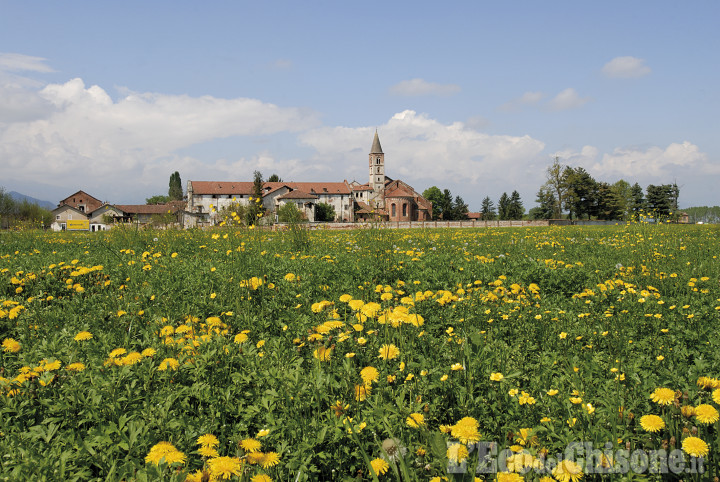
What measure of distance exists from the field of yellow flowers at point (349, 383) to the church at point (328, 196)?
72.7 meters

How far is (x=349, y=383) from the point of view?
2295 millimetres

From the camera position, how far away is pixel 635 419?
2146mm

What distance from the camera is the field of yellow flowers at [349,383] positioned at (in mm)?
1748

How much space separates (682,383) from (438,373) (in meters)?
1.46

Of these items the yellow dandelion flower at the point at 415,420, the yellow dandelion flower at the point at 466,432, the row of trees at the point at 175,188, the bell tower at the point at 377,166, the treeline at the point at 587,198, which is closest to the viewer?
the yellow dandelion flower at the point at 466,432

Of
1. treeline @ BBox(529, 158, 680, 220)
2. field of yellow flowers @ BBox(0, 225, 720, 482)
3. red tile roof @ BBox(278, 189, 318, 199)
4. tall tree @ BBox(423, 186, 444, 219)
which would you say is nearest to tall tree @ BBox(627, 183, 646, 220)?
treeline @ BBox(529, 158, 680, 220)

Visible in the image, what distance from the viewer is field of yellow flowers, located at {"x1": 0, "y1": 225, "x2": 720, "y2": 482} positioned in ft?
5.74

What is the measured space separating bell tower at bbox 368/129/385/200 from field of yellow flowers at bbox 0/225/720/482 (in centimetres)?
8508

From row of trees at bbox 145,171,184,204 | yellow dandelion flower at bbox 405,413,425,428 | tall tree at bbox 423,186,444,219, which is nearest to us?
yellow dandelion flower at bbox 405,413,425,428

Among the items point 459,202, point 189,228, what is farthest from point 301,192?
point 189,228

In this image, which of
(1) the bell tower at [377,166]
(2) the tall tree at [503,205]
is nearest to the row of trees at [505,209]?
(2) the tall tree at [503,205]

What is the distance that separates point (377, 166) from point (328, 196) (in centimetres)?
1404

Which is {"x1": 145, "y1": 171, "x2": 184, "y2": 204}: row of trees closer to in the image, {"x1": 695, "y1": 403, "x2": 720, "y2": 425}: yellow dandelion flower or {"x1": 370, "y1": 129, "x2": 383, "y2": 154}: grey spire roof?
{"x1": 370, "y1": 129, "x2": 383, "y2": 154}: grey spire roof

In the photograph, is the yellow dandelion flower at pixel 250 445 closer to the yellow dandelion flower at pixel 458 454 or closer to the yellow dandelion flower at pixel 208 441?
the yellow dandelion flower at pixel 208 441
